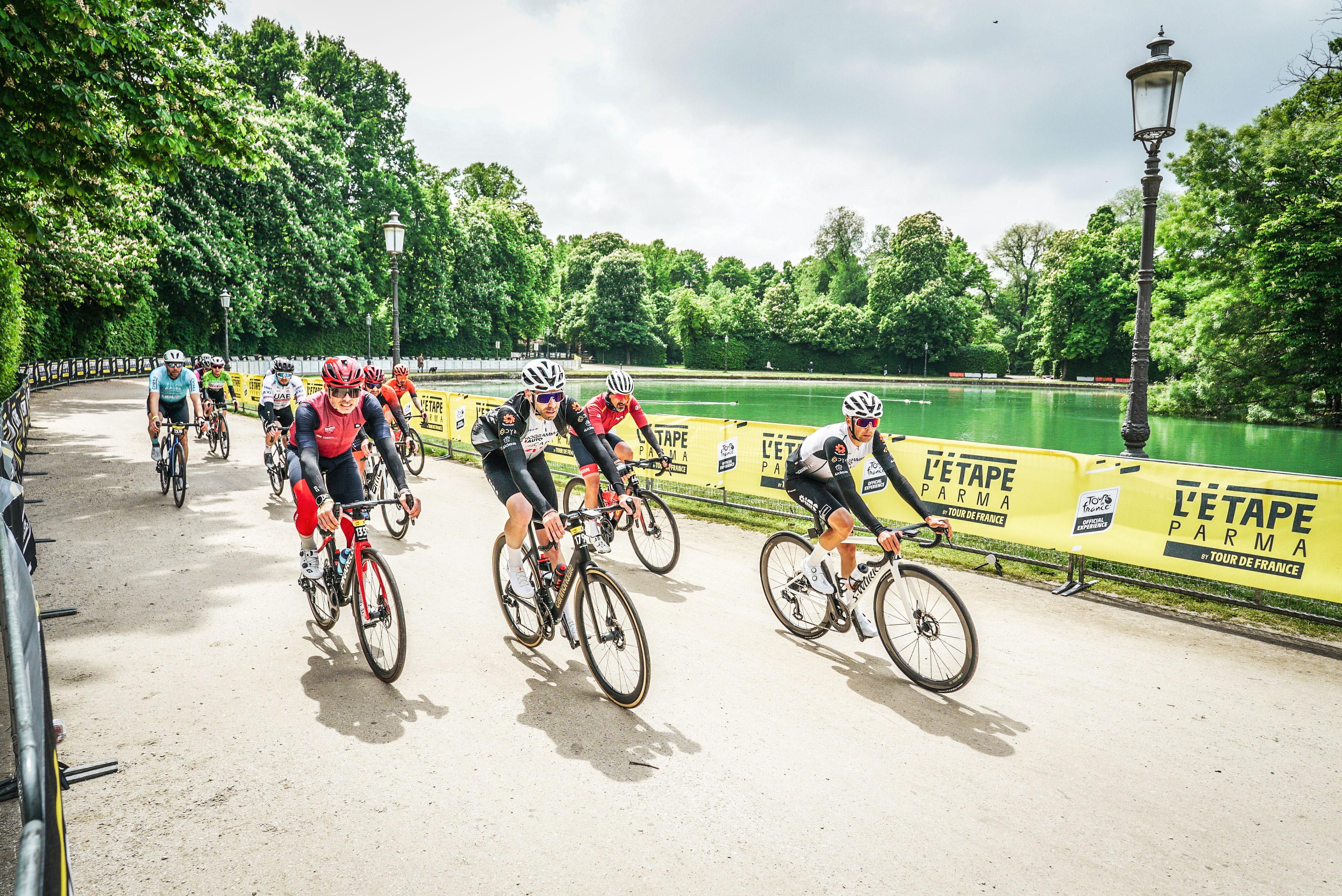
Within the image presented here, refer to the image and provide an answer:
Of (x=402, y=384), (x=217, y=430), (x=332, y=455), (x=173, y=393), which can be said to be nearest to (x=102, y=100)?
(x=173, y=393)

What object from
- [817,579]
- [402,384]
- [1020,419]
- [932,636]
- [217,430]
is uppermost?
[402,384]

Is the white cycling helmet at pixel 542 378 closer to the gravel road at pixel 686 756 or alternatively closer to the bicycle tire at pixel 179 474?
the gravel road at pixel 686 756

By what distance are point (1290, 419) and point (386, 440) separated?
38.2m

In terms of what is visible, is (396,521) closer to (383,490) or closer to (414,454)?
(383,490)

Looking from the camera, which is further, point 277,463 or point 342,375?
point 277,463

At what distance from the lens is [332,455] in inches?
220

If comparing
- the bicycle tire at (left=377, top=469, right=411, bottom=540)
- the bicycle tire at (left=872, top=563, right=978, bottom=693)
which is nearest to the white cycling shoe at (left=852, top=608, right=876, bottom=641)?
the bicycle tire at (left=872, top=563, right=978, bottom=693)

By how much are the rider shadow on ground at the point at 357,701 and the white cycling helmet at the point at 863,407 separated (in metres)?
3.30

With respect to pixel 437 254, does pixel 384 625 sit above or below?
below

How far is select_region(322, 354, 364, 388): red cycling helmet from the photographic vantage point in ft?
16.7

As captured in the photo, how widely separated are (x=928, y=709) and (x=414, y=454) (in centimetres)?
1069

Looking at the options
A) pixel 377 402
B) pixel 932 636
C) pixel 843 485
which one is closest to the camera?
pixel 932 636

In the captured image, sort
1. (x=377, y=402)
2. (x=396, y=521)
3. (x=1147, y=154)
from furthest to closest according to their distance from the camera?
1. (x=396, y=521)
2. (x=1147, y=154)
3. (x=377, y=402)

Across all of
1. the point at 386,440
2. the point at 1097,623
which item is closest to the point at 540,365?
the point at 386,440
